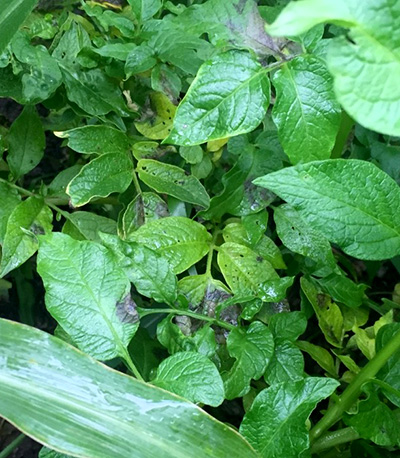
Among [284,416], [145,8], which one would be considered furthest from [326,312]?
[145,8]

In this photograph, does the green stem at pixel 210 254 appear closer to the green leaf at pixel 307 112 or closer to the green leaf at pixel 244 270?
the green leaf at pixel 244 270

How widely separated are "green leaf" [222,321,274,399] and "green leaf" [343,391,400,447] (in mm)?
114

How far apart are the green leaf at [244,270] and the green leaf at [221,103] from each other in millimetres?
216

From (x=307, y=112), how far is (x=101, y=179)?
29 centimetres

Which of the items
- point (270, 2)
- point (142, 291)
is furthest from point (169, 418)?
point (270, 2)

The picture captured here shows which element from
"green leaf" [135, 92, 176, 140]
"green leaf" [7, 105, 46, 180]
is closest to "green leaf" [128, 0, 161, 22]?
"green leaf" [135, 92, 176, 140]

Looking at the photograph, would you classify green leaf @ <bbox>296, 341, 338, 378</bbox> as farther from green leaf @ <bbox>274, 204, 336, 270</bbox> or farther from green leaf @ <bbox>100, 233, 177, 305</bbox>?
green leaf @ <bbox>100, 233, 177, 305</bbox>

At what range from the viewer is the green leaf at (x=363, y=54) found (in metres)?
0.31

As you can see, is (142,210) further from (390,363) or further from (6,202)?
(390,363)

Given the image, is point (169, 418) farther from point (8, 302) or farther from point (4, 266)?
point (8, 302)

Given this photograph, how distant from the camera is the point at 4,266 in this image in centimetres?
74

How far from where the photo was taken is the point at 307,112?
58 cm

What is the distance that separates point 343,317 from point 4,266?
495 mm

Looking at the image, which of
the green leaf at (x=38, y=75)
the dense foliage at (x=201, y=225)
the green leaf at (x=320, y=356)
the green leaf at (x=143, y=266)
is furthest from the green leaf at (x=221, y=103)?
the green leaf at (x=320, y=356)
